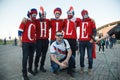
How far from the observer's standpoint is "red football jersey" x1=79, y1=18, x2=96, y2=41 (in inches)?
255

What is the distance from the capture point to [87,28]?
649cm

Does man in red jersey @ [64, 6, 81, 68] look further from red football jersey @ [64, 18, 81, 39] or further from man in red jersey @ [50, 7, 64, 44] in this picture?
man in red jersey @ [50, 7, 64, 44]

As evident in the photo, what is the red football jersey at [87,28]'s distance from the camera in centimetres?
647

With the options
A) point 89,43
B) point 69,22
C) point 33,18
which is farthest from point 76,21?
point 33,18

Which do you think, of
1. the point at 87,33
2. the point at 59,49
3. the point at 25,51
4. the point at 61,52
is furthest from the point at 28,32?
the point at 87,33

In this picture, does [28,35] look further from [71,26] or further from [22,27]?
[71,26]

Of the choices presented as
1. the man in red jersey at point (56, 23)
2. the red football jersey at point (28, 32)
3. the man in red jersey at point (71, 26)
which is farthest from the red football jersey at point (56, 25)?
the red football jersey at point (28, 32)

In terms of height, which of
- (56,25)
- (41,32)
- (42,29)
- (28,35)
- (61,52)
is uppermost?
(56,25)

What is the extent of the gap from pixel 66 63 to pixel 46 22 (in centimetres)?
170

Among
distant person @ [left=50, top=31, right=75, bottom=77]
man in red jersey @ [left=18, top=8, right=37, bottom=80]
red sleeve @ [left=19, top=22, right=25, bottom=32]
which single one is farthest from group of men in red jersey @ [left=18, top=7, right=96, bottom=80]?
distant person @ [left=50, top=31, right=75, bottom=77]

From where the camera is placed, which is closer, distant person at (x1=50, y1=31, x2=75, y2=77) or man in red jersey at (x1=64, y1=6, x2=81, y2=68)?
distant person at (x1=50, y1=31, x2=75, y2=77)

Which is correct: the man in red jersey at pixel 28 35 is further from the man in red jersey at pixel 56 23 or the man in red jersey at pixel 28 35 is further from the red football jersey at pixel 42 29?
the man in red jersey at pixel 56 23

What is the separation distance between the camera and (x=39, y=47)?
6.64m

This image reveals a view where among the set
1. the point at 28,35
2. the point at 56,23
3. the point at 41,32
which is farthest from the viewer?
the point at 56,23
